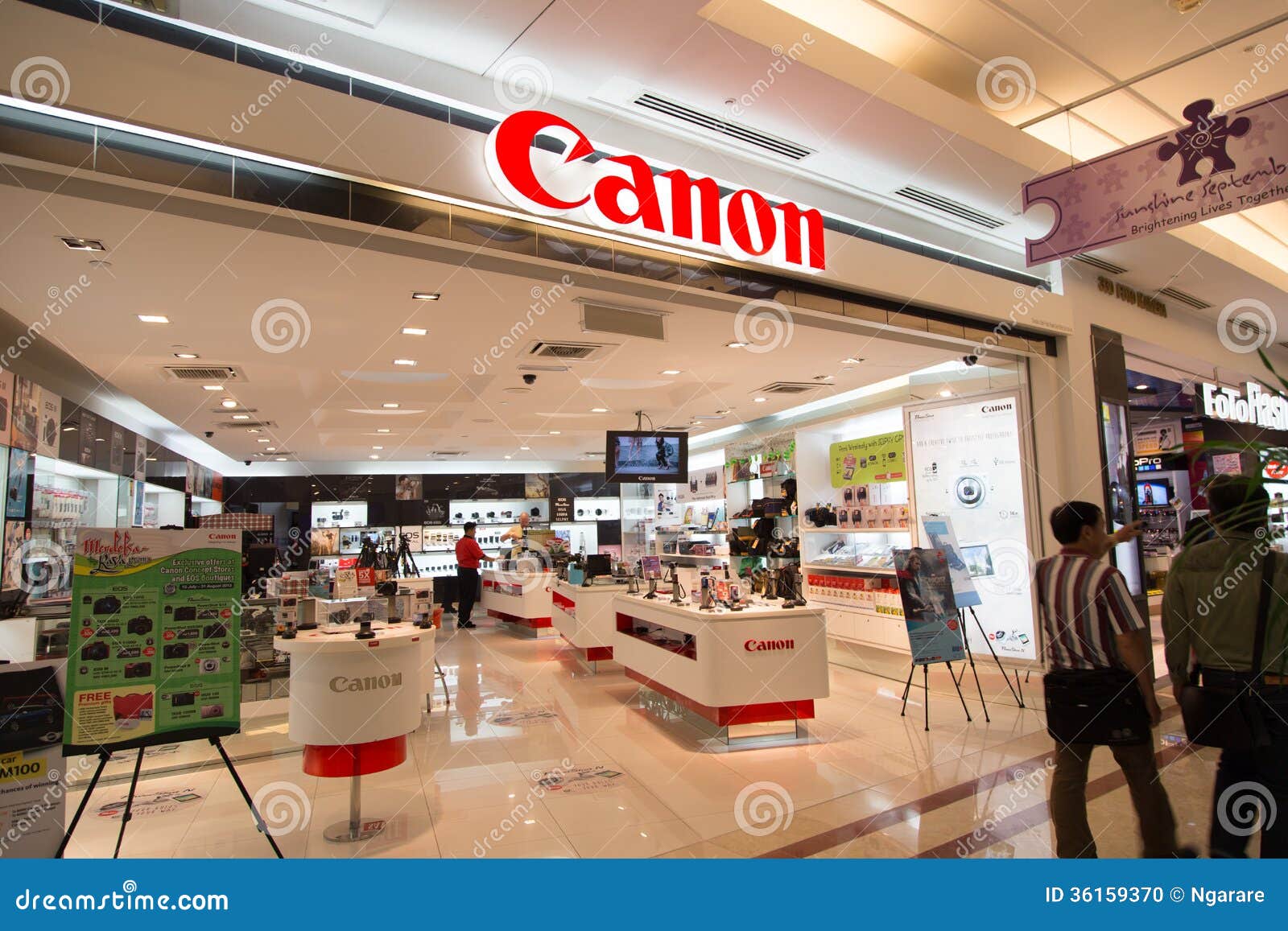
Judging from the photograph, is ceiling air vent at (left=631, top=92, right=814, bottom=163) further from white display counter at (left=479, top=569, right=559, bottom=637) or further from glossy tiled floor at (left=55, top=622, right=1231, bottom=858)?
white display counter at (left=479, top=569, right=559, bottom=637)

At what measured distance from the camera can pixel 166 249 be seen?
3887 mm

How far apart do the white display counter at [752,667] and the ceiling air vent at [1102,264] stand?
4.76 meters

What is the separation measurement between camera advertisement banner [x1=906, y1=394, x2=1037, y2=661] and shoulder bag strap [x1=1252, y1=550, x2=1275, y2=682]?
15.4 feet

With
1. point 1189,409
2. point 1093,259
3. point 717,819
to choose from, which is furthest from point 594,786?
Result: point 1189,409

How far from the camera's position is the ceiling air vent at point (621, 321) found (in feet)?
16.7

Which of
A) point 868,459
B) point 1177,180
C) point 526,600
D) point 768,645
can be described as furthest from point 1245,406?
point 526,600

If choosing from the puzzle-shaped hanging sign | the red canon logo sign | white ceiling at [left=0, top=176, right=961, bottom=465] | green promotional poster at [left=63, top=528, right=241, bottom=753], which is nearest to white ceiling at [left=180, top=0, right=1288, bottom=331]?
the red canon logo sign

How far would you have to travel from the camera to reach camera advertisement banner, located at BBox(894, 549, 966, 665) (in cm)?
564

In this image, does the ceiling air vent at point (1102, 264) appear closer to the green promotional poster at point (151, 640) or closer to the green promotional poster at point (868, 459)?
the green promotional poster at point (868, 459)

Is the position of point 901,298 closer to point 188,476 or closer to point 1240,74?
point 1240,74

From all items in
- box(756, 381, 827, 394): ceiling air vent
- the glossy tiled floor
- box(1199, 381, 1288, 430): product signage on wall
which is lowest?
the glossy tiled floor

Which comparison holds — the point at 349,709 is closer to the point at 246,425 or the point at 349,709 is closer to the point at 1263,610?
the point at 1263,610

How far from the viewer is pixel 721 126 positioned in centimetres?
475

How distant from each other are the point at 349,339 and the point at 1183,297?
905 cm
